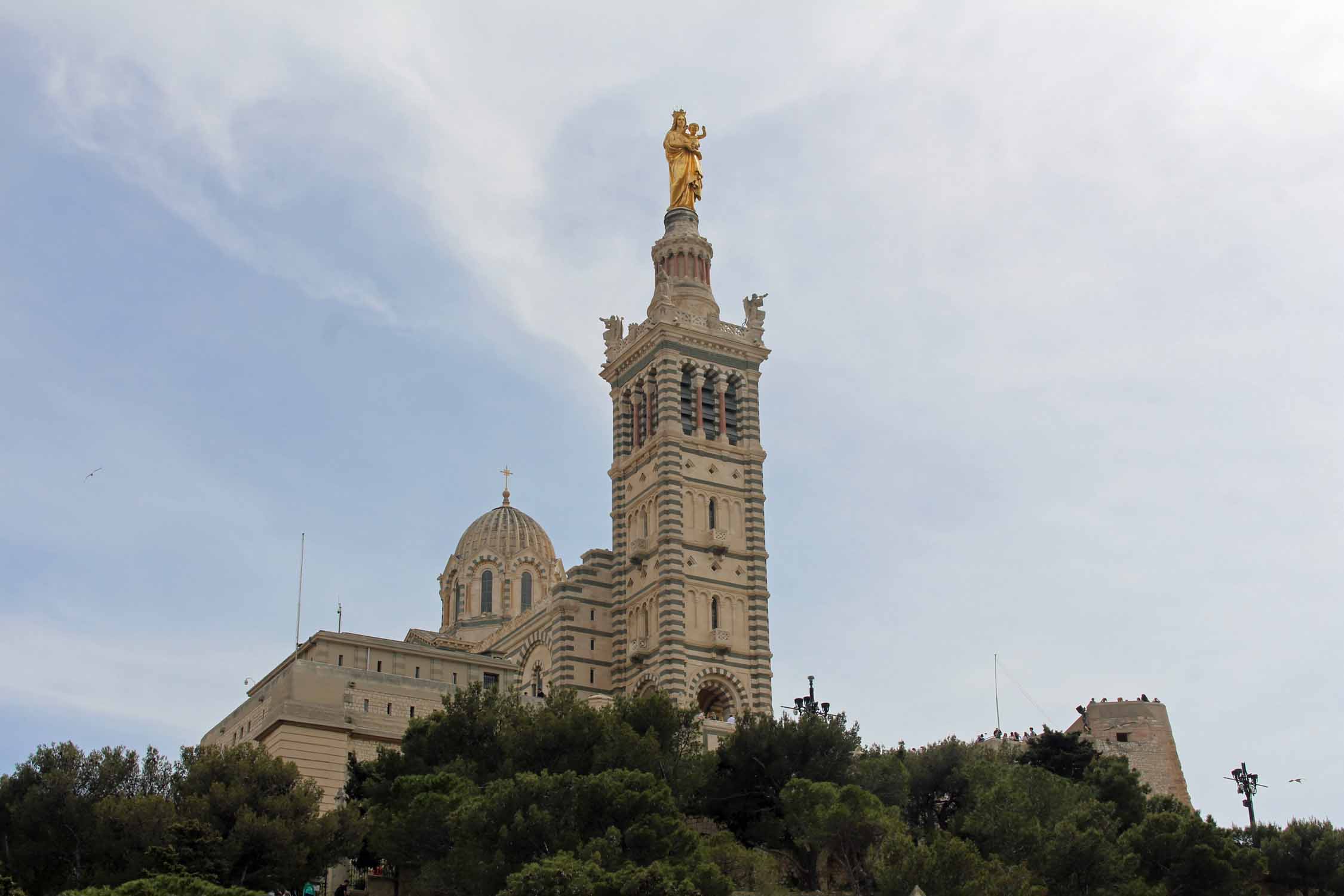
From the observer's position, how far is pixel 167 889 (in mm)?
36344

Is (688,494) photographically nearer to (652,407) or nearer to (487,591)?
(652,407)

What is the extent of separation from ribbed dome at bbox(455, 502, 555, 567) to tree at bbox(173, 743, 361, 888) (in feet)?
144

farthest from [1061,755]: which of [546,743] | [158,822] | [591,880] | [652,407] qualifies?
[158,822]

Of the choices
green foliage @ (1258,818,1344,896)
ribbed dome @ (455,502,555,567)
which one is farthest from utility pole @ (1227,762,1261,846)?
ribbed dome @ (455,502,555,567)

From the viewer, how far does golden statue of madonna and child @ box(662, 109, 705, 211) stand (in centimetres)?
8112

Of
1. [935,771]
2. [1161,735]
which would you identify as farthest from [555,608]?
[1161,735]

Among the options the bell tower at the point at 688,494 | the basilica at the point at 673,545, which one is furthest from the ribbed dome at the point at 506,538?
the bell tower at the point at 688,494

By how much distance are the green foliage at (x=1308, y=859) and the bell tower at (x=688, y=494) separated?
2071 centimetres

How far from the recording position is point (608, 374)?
79.4m

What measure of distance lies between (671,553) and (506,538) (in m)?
21.8

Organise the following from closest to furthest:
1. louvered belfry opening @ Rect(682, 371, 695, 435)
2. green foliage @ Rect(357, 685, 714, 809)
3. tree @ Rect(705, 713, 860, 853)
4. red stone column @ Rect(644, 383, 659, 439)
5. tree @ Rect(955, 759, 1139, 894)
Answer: tree @ Rect(955, 759, 1139, 894)
green foliage @ Rect(357, 685, 714, 809)
tree @ Rect(705, 713, 860, 853)
louvered belfry opening @ Rect(682, 371, 695, 435)
red stone column @ Rect(644, 383, 659, 439)

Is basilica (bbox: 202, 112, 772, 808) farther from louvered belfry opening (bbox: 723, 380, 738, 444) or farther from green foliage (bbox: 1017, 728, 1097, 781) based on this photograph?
green foliage (bbox: 1017, 728, 1097, 781)

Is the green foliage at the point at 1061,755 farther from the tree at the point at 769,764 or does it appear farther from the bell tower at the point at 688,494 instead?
the bell tower at the point at 688,494

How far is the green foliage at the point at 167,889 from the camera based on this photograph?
117ft
